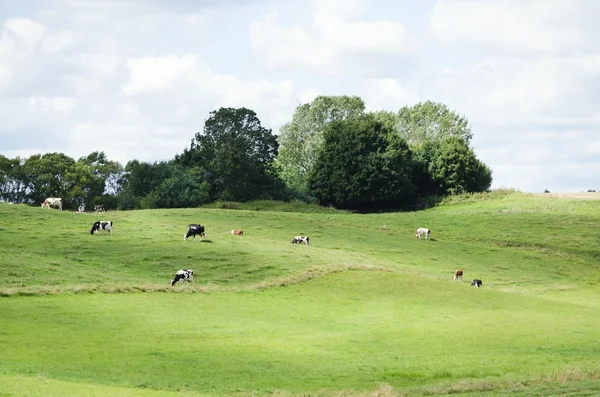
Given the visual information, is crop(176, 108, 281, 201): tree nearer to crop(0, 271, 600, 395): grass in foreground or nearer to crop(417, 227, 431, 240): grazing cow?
crop(417, 227, 431, 240): grazing cow

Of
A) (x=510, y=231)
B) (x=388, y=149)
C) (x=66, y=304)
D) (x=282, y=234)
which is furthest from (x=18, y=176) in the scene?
(x=66, y=304)

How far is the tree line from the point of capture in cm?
11850

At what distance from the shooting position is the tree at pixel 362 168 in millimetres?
118938

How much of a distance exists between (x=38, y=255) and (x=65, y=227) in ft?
38.6

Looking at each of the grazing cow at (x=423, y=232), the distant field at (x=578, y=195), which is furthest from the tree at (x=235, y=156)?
the grazing cow at (x=423, y=232)

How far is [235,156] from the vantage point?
124438 mm

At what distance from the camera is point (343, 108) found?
150 metres

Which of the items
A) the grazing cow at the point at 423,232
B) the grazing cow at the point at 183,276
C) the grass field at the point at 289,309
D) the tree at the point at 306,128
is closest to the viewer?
the grass field at the point at 289,309

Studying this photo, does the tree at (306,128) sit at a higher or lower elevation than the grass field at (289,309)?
higher

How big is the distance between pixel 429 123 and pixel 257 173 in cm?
4886

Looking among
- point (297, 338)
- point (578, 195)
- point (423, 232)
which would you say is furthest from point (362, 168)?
point (297, 338)

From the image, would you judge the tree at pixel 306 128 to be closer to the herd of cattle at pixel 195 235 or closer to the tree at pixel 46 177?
the tree at pixel 46 177

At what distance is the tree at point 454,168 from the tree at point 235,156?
870 inches

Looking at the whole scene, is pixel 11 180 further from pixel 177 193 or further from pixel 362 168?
pixel 362 168
